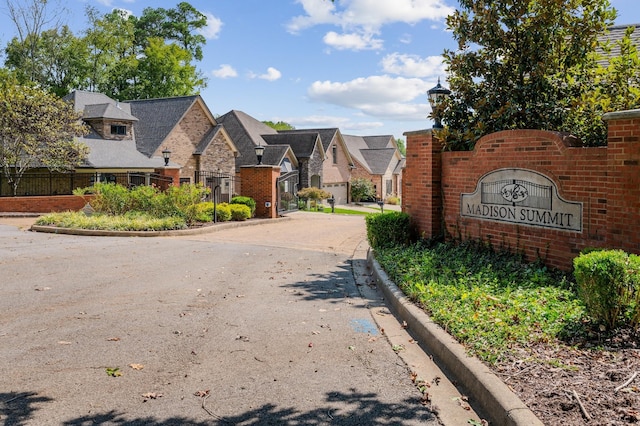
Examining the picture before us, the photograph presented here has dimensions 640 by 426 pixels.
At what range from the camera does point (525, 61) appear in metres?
10.4

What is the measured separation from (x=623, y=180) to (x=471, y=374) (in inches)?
169

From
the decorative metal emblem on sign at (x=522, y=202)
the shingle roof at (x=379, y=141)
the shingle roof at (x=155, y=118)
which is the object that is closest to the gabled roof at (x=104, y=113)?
the shingle roof at (x=155, y=118)

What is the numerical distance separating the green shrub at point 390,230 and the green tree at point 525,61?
1881 millimetres

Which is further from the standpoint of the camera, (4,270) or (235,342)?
(4,270)

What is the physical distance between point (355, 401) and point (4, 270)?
27.8 ft

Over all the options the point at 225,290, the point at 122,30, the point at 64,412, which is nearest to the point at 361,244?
the point at 225,290

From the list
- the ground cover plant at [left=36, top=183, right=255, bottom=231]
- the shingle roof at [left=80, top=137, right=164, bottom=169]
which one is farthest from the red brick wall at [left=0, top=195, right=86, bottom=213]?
the shingle roof at [left=80, top=137, right=164, bottom=169]

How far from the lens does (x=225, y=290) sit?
8648 mm

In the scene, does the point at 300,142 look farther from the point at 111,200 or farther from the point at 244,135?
the point at 111,200

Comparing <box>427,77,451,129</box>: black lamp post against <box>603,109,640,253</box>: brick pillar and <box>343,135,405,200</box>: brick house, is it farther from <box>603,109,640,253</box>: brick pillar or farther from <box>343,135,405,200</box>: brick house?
<box>343,135,405,200</box>: brick house

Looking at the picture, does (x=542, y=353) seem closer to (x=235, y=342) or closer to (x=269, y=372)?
(x=269, y=372)

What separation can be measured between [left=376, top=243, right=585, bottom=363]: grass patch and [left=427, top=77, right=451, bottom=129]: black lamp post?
3.04 meters

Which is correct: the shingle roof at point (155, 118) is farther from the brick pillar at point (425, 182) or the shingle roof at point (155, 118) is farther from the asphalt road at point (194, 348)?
the brick pillar at point (425, 182)

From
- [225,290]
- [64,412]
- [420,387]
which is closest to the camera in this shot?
[64,412]
